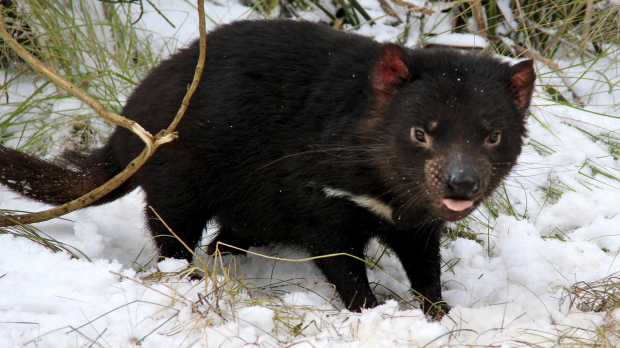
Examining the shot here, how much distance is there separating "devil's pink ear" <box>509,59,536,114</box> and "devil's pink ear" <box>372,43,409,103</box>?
1.60 feet

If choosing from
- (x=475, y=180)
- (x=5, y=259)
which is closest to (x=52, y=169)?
(x=5, y=259)

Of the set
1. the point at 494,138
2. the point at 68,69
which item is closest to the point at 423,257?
the point at 494,138

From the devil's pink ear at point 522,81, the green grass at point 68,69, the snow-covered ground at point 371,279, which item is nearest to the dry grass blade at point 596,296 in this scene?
the snow-covered ground at point 371,279

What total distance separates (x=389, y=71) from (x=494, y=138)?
539 mm

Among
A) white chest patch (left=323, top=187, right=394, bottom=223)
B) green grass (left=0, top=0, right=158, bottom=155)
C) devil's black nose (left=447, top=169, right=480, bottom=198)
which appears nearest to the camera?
devil's black nose (left=447, top=169, right=480, bottom=198)

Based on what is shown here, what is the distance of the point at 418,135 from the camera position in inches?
113

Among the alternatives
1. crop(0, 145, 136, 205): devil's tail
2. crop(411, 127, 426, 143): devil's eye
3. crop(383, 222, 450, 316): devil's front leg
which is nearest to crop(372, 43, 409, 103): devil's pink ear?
crop(411, 127, 426, 143): devil's eye

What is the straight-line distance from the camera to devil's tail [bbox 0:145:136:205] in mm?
3586

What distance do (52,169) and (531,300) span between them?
2.58m

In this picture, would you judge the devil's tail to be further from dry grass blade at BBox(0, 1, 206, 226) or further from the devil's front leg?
the devil's front leg

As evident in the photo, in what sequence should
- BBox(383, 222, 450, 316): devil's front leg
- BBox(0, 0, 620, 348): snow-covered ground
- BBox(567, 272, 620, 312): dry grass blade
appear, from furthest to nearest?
BBox(383, 222, 450, 316): devil's front leg → BBox(567, 272, 620, 312): dry grass blade → BBox(0, 0, 620, 348): snow-covered ground

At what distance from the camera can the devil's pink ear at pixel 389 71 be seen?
2887mm

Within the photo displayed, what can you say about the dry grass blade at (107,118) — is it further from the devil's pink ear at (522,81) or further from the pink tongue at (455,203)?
the devil's pink ear at (522,81)

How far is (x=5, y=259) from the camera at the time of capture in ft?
9.53
